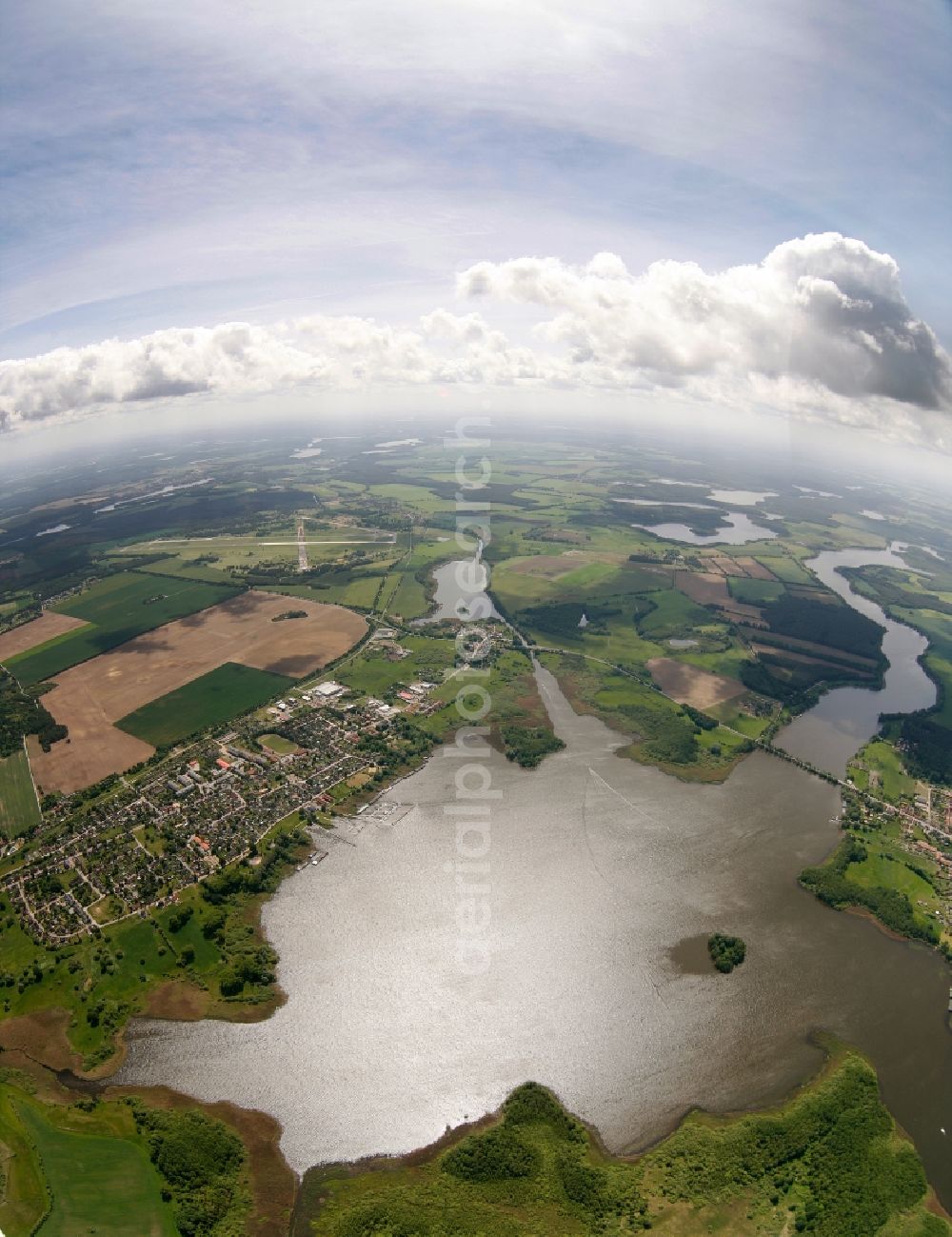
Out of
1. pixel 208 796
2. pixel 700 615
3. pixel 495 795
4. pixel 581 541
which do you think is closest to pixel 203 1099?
pixel 208 796

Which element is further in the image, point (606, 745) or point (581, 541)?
point (581, 541)

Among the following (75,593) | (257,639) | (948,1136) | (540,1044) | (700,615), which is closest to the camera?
(948,1136)

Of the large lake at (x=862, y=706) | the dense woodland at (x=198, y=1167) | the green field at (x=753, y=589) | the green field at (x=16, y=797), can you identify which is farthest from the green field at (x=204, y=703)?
the green field at (x=753, y=589)

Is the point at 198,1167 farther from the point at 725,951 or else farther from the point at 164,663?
the point at 164,663

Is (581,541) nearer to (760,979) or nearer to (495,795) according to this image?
(495,795)

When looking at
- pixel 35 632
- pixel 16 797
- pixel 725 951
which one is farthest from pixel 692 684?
pixel 35 632

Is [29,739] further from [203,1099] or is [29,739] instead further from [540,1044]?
[540,1044]

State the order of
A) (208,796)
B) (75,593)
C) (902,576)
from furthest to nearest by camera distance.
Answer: (902,576)
(75,593)
(208,796)
